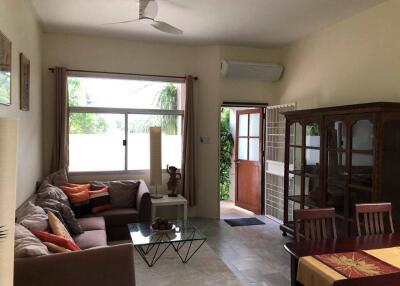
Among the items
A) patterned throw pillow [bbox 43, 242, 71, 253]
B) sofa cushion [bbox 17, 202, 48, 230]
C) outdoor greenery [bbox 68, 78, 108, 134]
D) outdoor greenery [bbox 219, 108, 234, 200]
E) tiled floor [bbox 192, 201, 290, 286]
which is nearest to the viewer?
patterned throw pillow [bbox 43, 242, 71, 253]

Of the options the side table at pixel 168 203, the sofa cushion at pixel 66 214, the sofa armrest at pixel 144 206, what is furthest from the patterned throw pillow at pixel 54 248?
the side table at pixel 168 203

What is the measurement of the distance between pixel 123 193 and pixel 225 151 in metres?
2.96

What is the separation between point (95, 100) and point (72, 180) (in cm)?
126

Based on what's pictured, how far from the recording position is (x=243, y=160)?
6277mm

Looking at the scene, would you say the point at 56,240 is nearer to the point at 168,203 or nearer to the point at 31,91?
the point at 31,91

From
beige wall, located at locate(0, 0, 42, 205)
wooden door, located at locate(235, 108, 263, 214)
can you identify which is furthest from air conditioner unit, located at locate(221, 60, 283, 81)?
beige wall, located at locate(0, 0, 42, 205)

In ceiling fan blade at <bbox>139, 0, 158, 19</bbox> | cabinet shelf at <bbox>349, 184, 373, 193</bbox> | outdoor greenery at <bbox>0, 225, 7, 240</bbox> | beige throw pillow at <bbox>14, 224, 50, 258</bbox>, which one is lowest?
beige throw pillow at <bbox>14, 224, 50, 258</bbox>

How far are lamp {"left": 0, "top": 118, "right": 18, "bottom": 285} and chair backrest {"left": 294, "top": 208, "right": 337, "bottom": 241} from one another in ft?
5.56

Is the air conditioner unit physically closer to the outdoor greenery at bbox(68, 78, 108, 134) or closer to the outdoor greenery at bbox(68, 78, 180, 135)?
the outdoor greenery at bbox(68, 78, 180, 135)

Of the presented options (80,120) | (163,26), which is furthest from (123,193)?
(163,26)

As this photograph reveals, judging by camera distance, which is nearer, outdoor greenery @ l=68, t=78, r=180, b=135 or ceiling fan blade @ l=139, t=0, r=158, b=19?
ceiling fan blade @ l=139, t=0, r=158, b=19

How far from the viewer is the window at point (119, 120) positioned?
195 inches

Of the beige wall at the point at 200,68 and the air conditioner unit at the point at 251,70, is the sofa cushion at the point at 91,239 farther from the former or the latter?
the air conditioner unit at the point at 251,70

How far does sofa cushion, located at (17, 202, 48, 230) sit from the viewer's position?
2.53 m
